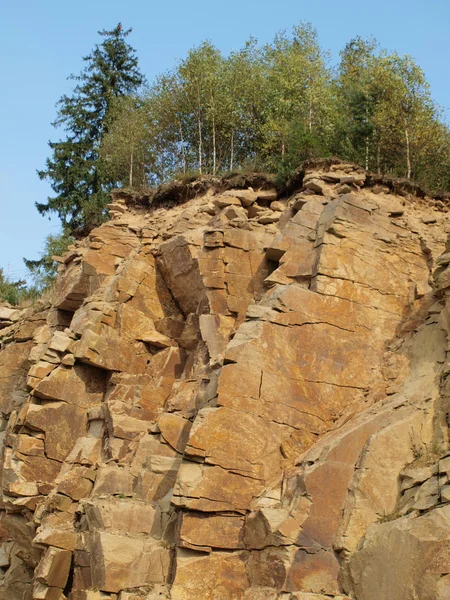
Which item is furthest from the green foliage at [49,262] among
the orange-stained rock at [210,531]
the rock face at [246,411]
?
the orange-stained rock at [210,531]

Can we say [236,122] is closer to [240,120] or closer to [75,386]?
[240,120]

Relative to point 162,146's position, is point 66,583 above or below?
below

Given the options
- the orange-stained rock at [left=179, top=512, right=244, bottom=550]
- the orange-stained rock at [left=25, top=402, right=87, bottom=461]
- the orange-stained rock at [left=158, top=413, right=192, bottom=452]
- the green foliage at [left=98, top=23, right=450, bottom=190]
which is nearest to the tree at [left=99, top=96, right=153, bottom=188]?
the green foliage at [left=98, top=23, right=450, bottom=190]

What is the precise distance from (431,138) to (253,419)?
49.4ft

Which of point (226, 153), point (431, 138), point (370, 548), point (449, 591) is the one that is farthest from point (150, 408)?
point (226, 153)

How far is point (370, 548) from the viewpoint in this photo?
45.5 feet

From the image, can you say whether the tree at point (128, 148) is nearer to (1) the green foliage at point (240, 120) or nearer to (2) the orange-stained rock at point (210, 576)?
(1) the green foliage at point (240, 120)

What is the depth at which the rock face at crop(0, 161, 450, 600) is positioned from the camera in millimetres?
14688

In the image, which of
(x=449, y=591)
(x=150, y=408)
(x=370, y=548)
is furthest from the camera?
(x=150, y=408)

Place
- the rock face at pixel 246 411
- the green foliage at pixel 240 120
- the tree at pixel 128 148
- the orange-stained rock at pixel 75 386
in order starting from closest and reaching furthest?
the rock face at pixel 246 411 < the orange-stained rock at pixel 75 386 < the green foliage at pixel 240 120 < the tree at pixel 128 148

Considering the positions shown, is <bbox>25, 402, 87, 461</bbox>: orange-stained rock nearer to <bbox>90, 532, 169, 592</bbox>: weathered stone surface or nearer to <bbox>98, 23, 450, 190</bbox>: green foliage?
<bbox>90, 532, 169, 592</bbox>: weathered stone surface

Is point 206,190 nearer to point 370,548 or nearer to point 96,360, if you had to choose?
point 96,360

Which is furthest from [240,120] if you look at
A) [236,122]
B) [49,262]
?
[49,262]

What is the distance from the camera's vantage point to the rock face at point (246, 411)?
1469 cm
